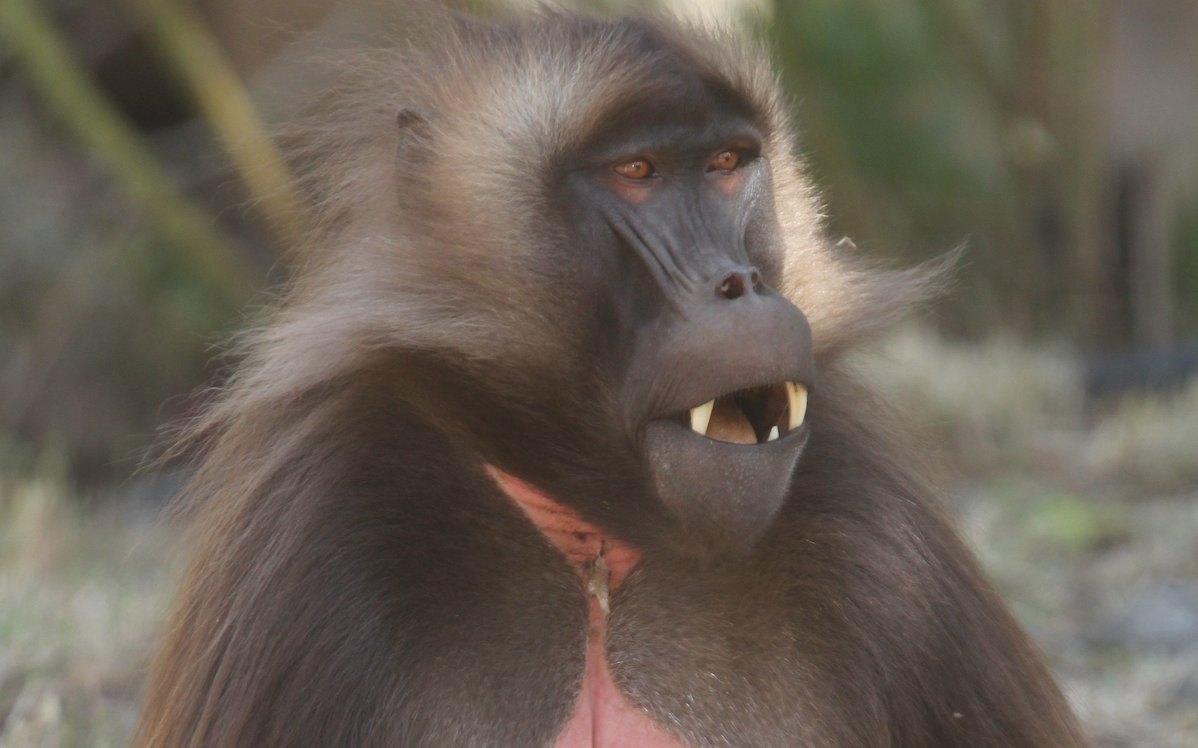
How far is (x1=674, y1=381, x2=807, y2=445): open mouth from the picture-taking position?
2.23 meters

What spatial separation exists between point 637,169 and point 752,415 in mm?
434

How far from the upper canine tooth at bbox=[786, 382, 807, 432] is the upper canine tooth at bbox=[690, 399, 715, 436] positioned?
0.36 feet

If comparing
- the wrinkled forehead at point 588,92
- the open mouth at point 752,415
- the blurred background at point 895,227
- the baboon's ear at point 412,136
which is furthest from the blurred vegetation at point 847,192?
the open mouth at point 752,415

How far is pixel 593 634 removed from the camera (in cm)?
254

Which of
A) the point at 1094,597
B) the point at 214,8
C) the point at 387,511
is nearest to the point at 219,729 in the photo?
the point at 387,511

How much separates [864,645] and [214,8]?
573 centimetres

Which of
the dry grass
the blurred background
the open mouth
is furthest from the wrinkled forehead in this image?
the blurred background

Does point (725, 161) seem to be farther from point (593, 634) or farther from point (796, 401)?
point (593, 634)

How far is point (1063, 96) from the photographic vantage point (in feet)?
27.1

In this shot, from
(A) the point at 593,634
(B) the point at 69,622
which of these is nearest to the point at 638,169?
(A) the point at 593,634

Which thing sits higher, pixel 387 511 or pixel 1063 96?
pixel 387 511

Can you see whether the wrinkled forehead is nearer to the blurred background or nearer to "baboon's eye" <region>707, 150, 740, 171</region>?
"baboon's eye" <region>707, 150, 740, 171</region>

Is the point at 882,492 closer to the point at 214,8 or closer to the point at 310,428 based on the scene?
the point at 310,428

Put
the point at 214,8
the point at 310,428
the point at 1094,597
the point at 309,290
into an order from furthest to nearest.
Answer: the point at 214,8, the point at 1094,597, the point at 309,290, the point at 310,428
